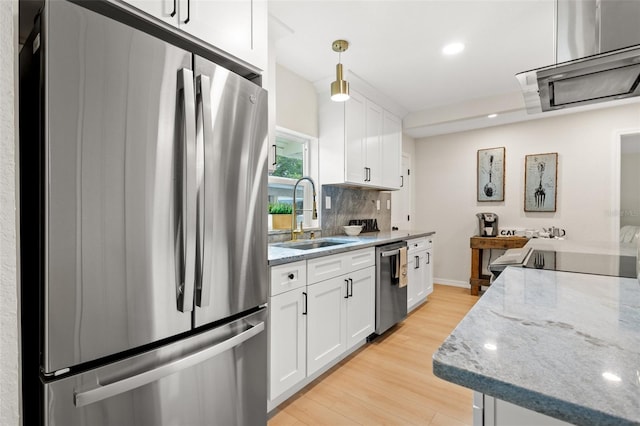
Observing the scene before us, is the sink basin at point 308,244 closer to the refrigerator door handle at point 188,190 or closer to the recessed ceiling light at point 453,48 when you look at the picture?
the refrigerator door handle at point 188,190

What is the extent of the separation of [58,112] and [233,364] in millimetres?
1058

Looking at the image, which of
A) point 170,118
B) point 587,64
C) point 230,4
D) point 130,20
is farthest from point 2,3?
point 587,64

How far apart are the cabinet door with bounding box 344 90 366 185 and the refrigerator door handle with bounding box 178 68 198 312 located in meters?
2.09

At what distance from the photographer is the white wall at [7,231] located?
59cm

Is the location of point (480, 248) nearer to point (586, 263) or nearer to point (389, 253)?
point (389, 253)

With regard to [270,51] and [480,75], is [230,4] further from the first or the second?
[480,75]

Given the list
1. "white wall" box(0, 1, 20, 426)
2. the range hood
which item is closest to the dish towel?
the range hood

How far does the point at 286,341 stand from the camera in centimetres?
180

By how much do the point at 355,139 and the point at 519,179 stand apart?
2.69 meters

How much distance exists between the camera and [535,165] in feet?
13.6

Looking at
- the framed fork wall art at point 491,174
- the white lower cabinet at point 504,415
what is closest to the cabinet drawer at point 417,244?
the framed fork wall art at point 491,174

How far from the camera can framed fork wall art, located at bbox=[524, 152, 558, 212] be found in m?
4.04

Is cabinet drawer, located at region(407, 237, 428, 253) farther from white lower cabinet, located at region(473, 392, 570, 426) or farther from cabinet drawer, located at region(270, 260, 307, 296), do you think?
white lower cabinet, located at region(473, 392, 570, 426)

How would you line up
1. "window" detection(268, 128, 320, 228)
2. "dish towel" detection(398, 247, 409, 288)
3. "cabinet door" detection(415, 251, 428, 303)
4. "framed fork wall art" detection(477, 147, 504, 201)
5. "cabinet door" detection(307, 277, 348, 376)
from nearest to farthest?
"cabinet door" detection(307, 277, 348, 376) < "window" detection(268, 128, 320, 228) < "dish towel" detection(398, 247, 409, 288) < "cabinet door" detection(415, 251, 428, 303) < "framed fork wall art" detection(477, 147, 504, 201)
